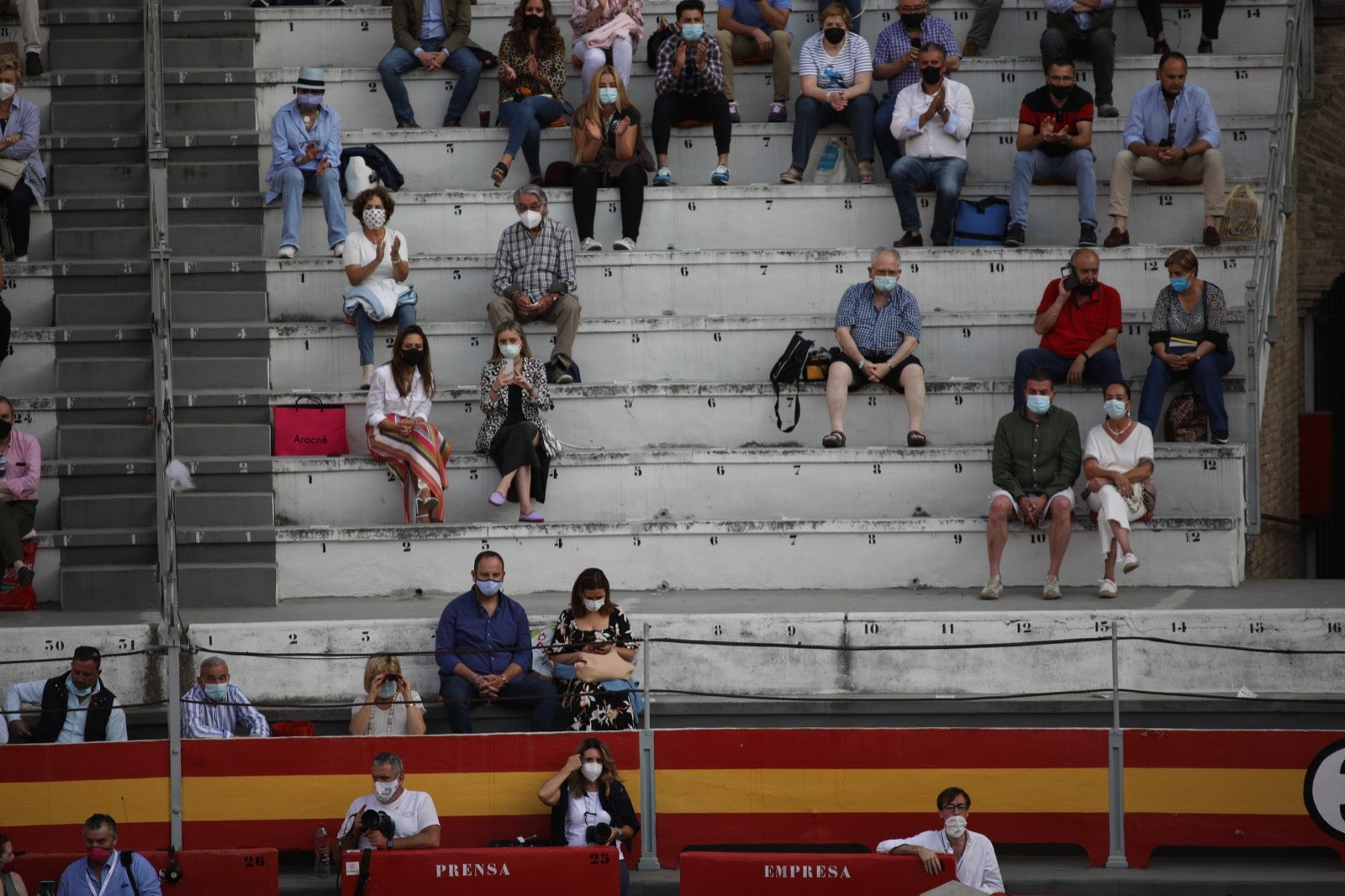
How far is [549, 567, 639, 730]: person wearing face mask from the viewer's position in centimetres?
1032

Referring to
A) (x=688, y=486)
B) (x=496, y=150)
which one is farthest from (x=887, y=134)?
(x=688, y=486)

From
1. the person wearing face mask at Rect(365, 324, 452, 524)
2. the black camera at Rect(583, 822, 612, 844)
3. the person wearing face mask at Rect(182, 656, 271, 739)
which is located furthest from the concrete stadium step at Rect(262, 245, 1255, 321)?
the black camera at Rect(583, 822, 612, 844)

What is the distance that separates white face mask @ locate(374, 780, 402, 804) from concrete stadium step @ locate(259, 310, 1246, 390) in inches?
183

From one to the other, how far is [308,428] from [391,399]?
1002 millimetres

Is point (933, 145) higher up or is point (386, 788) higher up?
point (933, 145)

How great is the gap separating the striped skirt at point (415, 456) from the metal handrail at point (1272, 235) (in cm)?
563

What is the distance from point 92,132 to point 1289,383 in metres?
10.5

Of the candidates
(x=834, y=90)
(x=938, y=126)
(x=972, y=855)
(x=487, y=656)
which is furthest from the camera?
(x=834, y=90)

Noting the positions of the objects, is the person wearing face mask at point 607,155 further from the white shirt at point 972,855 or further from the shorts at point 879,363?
the white shirt at point 972,855

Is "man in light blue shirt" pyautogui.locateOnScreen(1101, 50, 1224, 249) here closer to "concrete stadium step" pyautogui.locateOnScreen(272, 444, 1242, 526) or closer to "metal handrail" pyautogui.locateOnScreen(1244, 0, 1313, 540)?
"metal handrail" pyautogui.locateOnScreen(1244, 0, 1313, 540)

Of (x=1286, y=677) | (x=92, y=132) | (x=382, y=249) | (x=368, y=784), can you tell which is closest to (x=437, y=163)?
(x=382, y=249)

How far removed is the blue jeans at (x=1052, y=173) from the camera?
45.6ft

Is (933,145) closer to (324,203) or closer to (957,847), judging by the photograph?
(324,203)

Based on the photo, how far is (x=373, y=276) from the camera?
13500 millimetres
